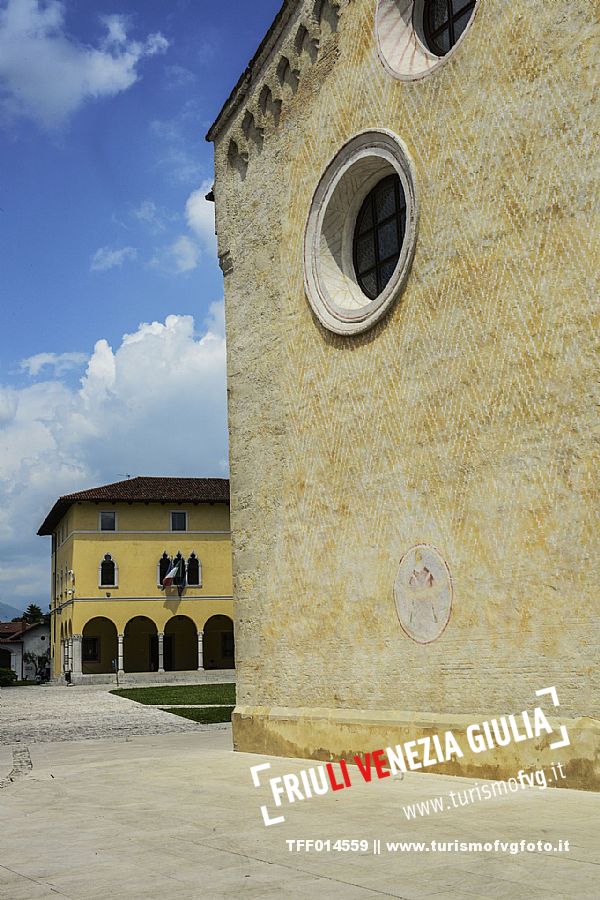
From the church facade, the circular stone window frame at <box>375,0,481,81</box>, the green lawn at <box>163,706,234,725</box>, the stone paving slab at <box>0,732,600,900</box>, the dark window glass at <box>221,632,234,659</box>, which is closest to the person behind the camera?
the stone paving slab at <box>0,732,600,900</box>

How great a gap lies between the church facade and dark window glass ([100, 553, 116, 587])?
117 ft

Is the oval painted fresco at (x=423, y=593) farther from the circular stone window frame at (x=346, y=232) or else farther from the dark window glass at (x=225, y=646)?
the dark window glass at (x=225, y=646)

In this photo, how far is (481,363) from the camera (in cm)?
916

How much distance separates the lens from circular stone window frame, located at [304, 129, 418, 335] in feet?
34.7

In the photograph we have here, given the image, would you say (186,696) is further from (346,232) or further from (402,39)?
(402,39)

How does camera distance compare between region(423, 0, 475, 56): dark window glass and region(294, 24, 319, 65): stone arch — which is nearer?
region(423, 0, 475, 56): dark window glass

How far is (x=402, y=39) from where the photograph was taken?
10.9 m

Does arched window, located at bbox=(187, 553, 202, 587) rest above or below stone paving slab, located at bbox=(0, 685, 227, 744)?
above

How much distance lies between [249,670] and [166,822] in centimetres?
550

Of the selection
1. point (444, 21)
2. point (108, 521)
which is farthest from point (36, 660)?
point (444, 21)

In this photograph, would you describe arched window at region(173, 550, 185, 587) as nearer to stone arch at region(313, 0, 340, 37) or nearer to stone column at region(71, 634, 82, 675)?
stone column at region(71, 634, 82, 675)

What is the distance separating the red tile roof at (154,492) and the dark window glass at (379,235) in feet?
122

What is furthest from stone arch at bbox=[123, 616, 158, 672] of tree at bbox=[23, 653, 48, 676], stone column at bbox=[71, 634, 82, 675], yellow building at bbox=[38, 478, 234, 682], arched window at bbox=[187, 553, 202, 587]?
tree at bbox=[23, 653, 48, 676]

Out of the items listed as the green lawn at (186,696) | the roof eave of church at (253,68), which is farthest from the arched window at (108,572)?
the roof eave of church at (253,68)
